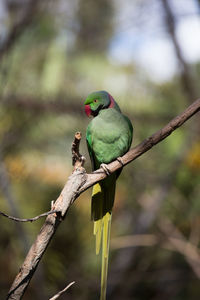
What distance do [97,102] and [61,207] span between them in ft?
2.79

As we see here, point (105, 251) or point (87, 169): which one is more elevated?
point (87, 169)

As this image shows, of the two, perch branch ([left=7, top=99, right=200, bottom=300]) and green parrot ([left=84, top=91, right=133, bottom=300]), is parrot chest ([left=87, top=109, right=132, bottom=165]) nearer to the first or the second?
green parrot ([left=84, top=91, right=133, bottom=300])

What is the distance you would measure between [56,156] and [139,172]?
4.32ft

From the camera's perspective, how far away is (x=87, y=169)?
3979 mm

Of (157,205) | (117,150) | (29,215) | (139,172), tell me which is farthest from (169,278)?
(117,150)

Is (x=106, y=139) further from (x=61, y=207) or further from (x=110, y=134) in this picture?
(x=61, y=207)

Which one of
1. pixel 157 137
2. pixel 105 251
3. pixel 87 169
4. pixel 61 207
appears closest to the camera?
pixel 61 207

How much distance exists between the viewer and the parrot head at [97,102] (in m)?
2.11

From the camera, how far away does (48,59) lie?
188 inches

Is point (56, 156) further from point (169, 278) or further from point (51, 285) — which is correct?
point (169, 278)

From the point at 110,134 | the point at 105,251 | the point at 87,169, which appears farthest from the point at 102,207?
→ the point at 87,169

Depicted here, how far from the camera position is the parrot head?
211 cm

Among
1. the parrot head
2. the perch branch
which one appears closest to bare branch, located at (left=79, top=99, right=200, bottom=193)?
the perch branch

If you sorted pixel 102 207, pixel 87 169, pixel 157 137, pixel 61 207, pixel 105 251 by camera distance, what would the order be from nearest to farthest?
pixel 61 207 < pixel 157 137 < pixel 105 251 < pixel 102 207 < pixel 87 169
